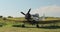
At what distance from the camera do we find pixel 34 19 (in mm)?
26297

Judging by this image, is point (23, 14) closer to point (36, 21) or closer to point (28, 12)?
point (28, 12)

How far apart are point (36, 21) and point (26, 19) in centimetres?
216

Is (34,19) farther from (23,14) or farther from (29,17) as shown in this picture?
(23,14)

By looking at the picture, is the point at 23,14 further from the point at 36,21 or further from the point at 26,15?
the point at 36,21

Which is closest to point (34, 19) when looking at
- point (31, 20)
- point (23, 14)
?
point (31, 20)

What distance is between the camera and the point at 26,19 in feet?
88.3

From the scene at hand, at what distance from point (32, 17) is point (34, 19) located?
112 cm

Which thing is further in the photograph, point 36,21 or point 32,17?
point 32,17

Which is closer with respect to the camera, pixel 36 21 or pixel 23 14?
pixel 36 21

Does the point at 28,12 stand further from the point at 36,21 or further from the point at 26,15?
the point at 36,21

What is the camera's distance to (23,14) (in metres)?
27.9

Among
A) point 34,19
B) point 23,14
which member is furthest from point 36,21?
point 23,14

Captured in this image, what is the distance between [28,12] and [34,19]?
64.2 inches

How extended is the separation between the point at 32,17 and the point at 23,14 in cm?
173
